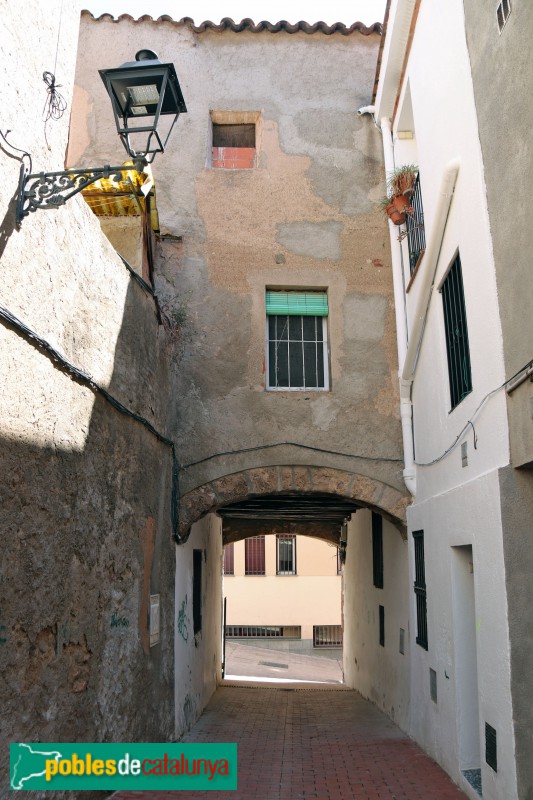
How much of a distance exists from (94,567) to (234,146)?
6726 mm

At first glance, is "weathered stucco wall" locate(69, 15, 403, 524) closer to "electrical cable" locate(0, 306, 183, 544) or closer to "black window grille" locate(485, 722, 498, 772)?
"electrical cable" locate(0, 306, 183, 544)

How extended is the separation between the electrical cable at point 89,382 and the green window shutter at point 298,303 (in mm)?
2248

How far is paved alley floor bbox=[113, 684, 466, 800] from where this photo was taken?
582 centimetres

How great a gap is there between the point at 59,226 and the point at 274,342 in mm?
4395

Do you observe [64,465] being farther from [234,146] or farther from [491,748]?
[234,146]

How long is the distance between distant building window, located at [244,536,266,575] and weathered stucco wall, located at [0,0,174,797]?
64.2 feet

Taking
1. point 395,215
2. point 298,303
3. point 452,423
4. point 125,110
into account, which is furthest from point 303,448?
point 125,110

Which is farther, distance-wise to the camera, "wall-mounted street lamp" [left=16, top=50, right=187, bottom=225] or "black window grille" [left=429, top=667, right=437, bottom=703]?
"black window grille" [left=429, top=667, right=437, bottom=703]

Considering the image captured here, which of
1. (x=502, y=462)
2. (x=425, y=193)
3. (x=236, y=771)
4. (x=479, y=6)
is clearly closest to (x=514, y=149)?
(x=479, y=6)

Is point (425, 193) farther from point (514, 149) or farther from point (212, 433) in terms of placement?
point (212, 433)

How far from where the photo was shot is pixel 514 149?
4.82 meters

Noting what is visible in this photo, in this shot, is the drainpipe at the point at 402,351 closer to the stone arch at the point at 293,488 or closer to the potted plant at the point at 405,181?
the stone arch at the point at 293,488

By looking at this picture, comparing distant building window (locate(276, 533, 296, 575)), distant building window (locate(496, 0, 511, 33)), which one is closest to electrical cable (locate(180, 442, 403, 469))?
distant building window (locate(496, 0, 511, 33))

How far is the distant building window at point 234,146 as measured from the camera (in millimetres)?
9852
